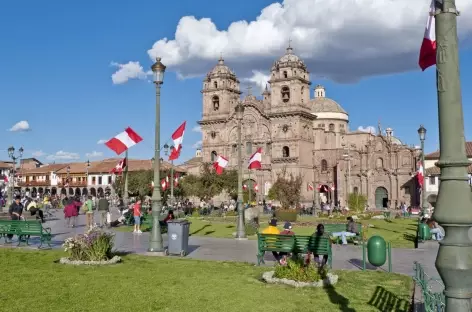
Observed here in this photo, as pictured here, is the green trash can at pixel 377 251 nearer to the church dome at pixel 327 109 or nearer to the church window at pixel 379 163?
the church window at pixel 379 163

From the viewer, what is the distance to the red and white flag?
57.5ft

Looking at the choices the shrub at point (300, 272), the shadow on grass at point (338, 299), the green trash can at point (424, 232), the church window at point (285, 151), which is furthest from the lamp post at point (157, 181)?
the church window at point (285, 151)

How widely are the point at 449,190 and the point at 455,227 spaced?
0.31m

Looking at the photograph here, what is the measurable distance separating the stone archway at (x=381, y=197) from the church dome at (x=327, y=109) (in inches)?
677

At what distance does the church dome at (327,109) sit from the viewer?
262 ft

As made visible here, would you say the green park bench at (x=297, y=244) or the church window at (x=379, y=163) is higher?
the church window at (x=379, y=163)

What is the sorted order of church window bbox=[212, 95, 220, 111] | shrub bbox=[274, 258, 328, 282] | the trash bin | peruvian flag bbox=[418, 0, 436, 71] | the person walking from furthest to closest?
church window bbox=[212, 95, 220, 111] → the person walking → the trash bin → shrub bbox=[274, 258, 328, 282] → peruvian flag bbox=[418, 0, 436, 71]

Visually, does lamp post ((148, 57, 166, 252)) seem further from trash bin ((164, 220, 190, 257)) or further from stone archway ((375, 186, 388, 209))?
stone archway ((375, 186, 388, 209))

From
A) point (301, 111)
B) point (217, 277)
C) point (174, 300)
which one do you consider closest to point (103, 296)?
point (174, 300)

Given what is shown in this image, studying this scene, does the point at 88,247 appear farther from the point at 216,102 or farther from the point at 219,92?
the point at 216,102

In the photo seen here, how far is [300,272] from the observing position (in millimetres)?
10516

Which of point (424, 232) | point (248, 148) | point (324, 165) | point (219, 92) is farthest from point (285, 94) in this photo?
point (424, 232)

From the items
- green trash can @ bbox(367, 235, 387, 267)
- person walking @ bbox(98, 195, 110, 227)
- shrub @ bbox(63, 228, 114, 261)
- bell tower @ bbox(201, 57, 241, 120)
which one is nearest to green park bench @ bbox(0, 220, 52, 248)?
shrub @ bbox(63, 228, 114, 261)

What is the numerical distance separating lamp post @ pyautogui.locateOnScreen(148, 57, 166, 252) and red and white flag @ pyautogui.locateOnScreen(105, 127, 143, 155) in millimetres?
1782
